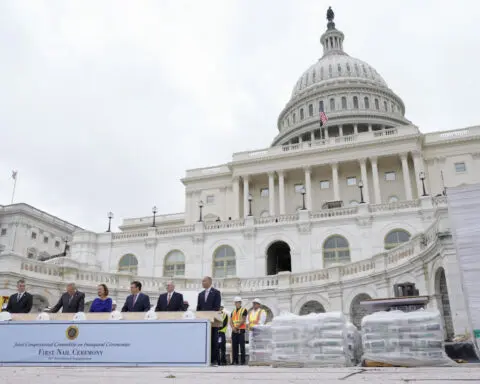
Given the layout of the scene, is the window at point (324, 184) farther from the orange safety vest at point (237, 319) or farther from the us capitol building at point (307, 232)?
the orange safety vest at point (237, 319)

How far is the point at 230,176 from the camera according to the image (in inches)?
2844

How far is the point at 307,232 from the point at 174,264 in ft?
41.4

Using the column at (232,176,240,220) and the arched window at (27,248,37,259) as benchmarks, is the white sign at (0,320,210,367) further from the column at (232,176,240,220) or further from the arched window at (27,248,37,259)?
the arched window at (27,248,37,259)

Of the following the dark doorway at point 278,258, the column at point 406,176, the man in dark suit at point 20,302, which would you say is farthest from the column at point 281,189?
the man in dark suit at point 20,302

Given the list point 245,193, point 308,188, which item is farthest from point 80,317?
point 245,193

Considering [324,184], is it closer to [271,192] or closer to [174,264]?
[271,192]

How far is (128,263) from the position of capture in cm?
4575

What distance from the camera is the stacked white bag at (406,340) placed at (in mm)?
10891

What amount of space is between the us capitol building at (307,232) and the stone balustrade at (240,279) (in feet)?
0.24

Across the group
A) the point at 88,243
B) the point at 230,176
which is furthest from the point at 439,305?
the point at 230,176

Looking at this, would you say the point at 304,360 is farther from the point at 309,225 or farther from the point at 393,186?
the point at 393,186

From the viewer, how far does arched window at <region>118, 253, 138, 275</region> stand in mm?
45438

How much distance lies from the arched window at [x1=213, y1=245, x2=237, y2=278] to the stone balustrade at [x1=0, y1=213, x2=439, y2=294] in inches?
282

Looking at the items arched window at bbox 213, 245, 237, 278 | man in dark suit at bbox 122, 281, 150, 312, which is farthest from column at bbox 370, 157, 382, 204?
man in dark suit at bbox 122, 281, 150, 312
